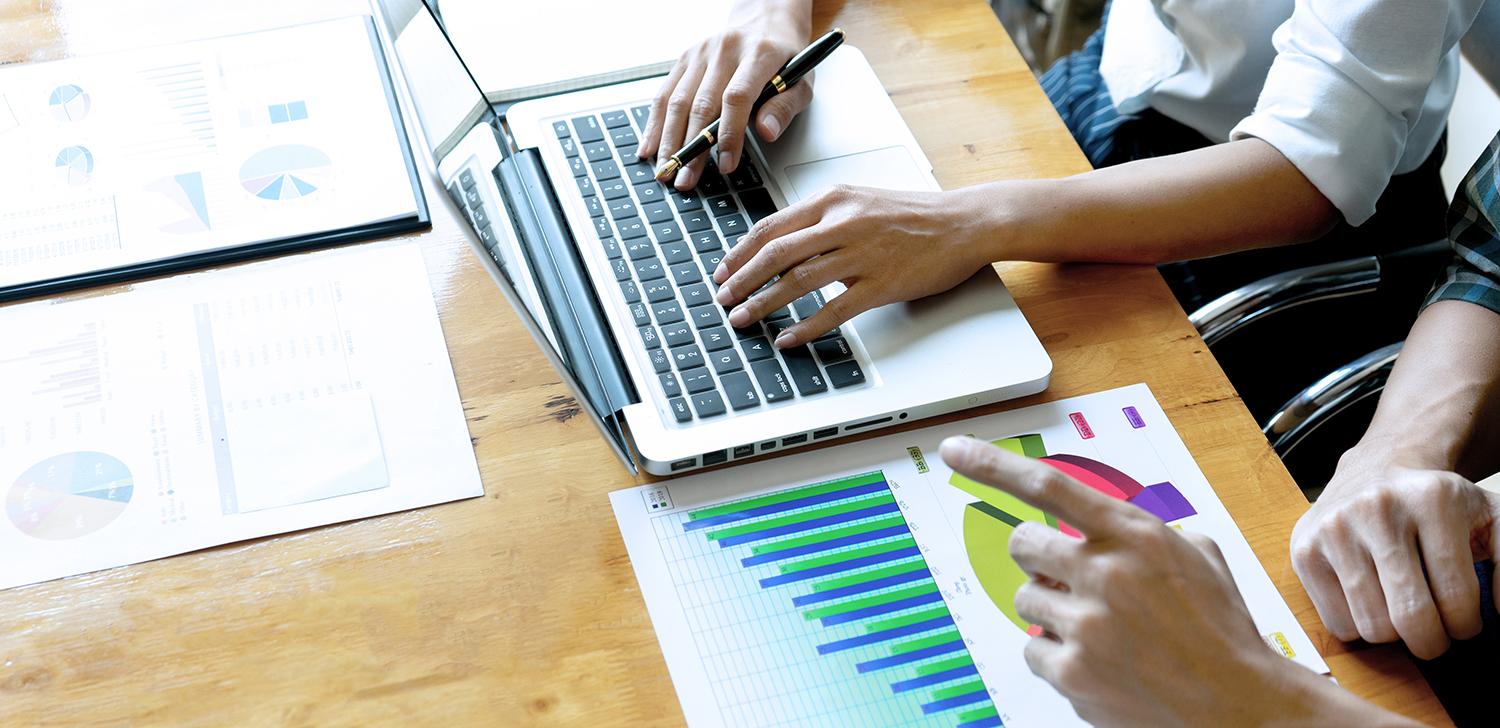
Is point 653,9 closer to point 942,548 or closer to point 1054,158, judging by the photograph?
point 1054,158

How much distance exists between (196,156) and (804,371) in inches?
21.1

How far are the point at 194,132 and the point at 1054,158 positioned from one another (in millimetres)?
731

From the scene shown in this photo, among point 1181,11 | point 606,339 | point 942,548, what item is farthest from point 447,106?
point 1181,11

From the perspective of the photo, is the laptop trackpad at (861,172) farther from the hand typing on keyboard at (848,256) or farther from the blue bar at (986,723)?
the blue bar at (986,723)

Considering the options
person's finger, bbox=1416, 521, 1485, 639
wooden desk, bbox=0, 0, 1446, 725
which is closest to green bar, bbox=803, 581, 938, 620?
wooden desk, bbox=0, 0, 1446, 725

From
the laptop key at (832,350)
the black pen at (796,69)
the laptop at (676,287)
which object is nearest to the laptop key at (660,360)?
the laptop at (676,287)

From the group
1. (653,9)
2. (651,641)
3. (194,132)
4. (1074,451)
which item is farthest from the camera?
(653,9)

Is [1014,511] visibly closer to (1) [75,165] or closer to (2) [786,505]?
(2) [786,505]

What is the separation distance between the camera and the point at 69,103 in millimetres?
1028

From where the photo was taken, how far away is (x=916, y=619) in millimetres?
751

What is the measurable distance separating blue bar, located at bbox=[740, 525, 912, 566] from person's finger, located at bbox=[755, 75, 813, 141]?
1.25ft

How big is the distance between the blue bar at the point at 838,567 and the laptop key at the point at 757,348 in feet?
0.53

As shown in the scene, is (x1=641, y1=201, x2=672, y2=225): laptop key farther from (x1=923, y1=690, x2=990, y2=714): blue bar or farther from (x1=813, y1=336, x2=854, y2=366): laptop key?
(x1=923, y1=690, x2=990, y2=714): blue bar

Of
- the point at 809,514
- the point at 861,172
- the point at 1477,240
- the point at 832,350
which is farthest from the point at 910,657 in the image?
the point at 1477,240
